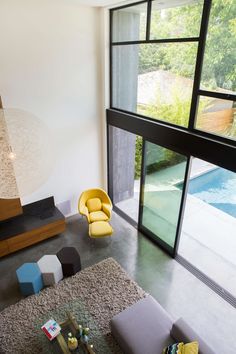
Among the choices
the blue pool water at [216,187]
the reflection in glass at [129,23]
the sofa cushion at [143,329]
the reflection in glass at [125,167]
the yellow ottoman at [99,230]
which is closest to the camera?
the sofa cushion at [143,329]

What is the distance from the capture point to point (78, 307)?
404 centimetres

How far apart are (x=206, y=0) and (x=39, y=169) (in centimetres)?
309

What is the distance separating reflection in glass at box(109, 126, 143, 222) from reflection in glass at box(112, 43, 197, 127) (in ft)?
2.83

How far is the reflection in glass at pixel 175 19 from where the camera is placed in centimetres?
358

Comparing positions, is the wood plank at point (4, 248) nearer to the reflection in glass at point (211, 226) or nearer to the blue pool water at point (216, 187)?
the reflection in glass at point (211, 226)

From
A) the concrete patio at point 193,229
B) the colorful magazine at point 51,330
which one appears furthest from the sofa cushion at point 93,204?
the colorful magazine at point 51,330

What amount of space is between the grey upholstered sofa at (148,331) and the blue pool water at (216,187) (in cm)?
488

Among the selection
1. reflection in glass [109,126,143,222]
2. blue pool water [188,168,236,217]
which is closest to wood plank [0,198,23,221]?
reflection in glass [109,126,143,222]

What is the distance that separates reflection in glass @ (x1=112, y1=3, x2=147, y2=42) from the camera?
4.47m

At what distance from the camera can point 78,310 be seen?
399 centimetres

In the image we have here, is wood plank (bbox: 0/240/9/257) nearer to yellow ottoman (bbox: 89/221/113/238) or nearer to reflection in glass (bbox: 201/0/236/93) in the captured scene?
yellow ottoman (bbox: 89/221/113/238)

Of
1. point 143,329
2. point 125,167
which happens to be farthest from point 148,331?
point 125,167

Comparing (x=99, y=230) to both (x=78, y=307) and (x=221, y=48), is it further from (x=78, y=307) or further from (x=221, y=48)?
(x=221, y=48)

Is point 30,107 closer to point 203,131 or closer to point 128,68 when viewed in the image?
point 128,68
